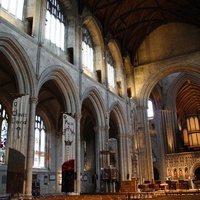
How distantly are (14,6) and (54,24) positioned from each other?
3.06 metres

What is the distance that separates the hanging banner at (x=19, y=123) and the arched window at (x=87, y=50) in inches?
296

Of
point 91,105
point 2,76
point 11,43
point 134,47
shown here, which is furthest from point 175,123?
point 11,43

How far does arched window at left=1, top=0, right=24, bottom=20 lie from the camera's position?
39.9 feet

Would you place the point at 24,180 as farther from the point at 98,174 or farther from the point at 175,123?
the point at 175,123

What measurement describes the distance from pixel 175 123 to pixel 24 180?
20.4m

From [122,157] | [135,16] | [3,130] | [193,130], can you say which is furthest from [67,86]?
[193,130]

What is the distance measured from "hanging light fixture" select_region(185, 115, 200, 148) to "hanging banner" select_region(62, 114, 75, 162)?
15027 mm

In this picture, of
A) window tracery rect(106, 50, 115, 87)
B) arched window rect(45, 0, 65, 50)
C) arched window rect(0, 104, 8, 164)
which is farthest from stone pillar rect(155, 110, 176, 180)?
arched window rect(45, 0, 65, 50)

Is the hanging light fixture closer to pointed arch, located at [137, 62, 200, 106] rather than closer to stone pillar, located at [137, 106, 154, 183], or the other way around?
stone pillar, located at [137, 106, 154, 183]

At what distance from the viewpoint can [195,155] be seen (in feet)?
79.9

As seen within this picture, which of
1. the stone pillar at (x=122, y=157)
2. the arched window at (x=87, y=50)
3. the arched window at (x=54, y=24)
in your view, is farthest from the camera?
the stone pillar at (x=122, y=157)

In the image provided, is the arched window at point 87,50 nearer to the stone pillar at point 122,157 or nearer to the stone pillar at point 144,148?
the stone pillar at point 122,157

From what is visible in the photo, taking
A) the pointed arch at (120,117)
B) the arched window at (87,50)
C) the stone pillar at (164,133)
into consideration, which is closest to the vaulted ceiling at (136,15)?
the arched window at (87,50)

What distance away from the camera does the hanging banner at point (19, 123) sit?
408 inches
